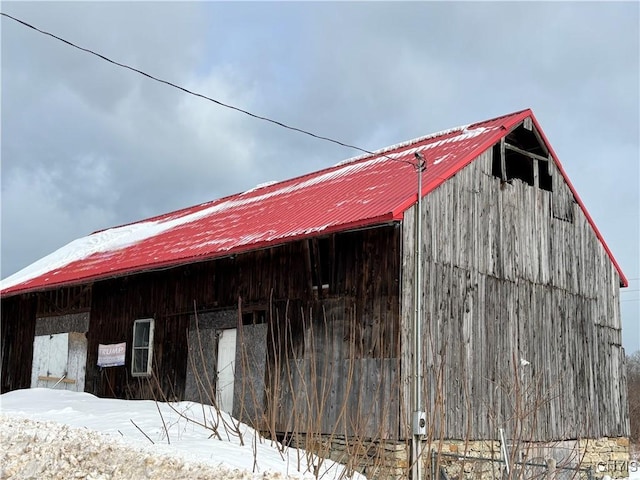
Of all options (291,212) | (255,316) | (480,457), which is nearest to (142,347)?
(255,316)

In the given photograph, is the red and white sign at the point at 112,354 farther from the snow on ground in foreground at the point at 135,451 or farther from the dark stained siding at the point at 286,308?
the snow on ground in foreground at the point at 135,451

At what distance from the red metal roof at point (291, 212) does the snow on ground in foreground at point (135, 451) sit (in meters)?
3.46

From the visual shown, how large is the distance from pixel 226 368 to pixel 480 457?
5845 millimetres

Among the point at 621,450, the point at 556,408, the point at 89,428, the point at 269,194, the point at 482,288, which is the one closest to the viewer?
the point at 89,428

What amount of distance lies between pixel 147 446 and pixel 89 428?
243 cm

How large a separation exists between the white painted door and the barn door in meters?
5.07

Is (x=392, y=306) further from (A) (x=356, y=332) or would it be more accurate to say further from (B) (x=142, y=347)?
(B) (x=142, y=347)

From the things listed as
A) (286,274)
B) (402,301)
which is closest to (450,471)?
(402,301)

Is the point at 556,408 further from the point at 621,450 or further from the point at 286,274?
the point at 286,274

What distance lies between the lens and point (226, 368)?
49.6ft

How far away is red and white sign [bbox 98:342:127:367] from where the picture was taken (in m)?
17.7

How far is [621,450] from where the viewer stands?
16.9 m

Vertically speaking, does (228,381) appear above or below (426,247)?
below

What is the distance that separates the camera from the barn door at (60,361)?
1892cm
